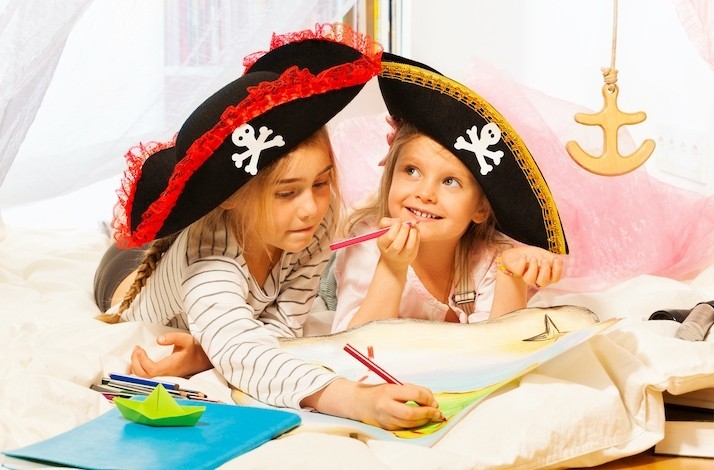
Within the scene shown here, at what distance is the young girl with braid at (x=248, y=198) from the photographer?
1102mm

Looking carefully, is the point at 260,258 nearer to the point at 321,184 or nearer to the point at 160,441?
the point at 321,184

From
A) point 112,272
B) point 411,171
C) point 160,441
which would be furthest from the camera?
point 112,272

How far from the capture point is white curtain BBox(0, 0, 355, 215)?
5.19 feet

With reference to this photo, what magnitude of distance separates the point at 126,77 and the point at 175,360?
0.62 m

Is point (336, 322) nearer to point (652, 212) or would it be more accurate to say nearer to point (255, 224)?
point (255, 224)

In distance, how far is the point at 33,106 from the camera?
4.52 feet

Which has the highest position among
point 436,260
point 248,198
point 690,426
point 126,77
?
point 126,77

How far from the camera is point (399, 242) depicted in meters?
1.23

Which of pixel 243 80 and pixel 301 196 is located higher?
pixel 243 80

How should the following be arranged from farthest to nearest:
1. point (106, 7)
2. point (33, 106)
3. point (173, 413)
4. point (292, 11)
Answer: point (292, 11) → point (106, 7) → point (33, 106) → point (173, 413)

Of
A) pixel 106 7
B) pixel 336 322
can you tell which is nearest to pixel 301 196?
pixel 336 322

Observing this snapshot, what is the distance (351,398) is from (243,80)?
0.40 meters

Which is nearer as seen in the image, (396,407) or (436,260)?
(396,407)

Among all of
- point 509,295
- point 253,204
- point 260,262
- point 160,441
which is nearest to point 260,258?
point 260,262
